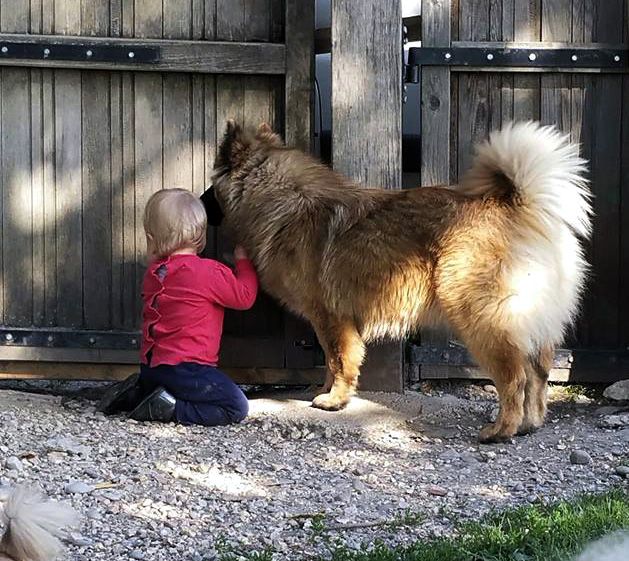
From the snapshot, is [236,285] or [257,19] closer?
[236,285]

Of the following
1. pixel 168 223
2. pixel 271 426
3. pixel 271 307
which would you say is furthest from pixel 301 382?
pixel 168 223

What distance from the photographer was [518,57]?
6.00 meters

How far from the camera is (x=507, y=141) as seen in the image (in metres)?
5.24

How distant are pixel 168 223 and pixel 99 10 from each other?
134cm

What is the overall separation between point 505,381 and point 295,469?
116cm

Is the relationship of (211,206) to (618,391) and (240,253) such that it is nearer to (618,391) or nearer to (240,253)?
(240,253)

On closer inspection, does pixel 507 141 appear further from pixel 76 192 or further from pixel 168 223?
pixel 76 192

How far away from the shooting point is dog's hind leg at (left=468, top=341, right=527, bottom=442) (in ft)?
17.1

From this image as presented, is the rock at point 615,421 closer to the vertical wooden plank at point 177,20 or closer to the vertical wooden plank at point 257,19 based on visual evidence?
the vertical wooden plank at point 257,19

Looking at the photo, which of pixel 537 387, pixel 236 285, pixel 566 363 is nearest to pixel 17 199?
pixel 236 285

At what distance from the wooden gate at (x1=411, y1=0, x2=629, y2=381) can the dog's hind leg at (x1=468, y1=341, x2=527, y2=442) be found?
0.87 m

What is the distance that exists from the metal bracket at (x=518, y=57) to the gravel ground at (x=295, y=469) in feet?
6.10

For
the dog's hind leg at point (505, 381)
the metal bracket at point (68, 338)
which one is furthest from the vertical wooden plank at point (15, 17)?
the dog's hind leg at point (505, 381)

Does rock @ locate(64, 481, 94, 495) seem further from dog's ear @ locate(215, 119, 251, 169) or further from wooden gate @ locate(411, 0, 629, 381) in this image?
wooden gate @ locate(411, 0, 629, 381)
